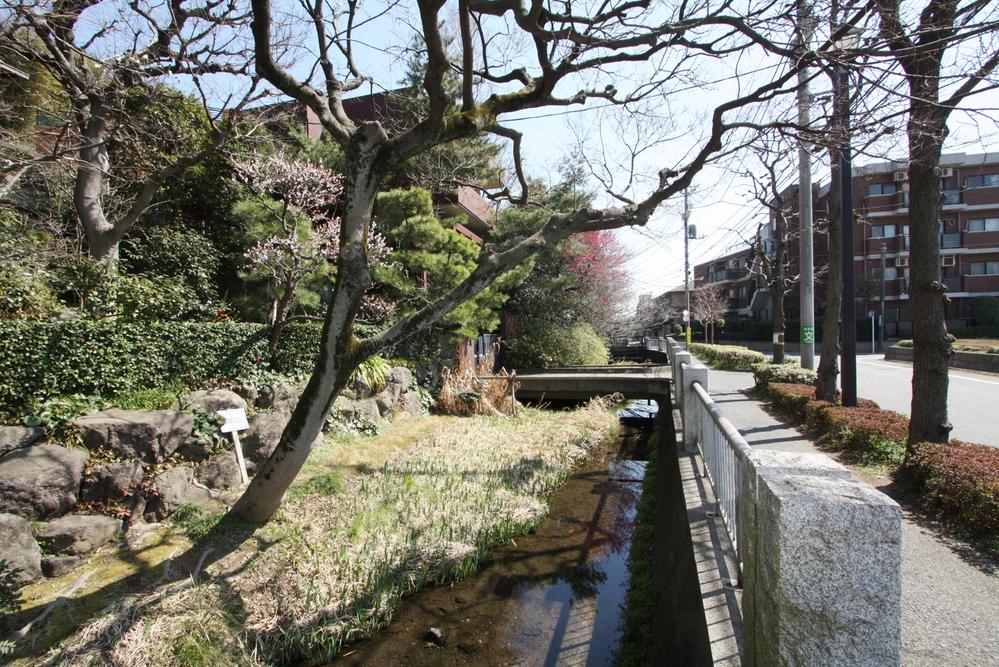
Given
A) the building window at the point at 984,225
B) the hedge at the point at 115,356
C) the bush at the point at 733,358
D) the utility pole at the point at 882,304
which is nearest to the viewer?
the hedge at the point at 115,356

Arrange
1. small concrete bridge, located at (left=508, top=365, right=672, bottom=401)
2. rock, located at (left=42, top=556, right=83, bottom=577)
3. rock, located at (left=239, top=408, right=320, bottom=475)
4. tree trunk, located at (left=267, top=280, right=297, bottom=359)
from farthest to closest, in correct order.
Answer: small concrete bridge, located at (left=508, top=365, right=672, bottom=401) → tree trunk, located at (left=267, top=280, right=297, bottom=359) → rock, located at (left=239, top=408, right=320, bottom=475) → rock, located at (left=42, top=556, right=83, bottom=577)

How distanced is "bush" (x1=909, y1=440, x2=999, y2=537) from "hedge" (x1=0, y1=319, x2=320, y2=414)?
28.6 feet

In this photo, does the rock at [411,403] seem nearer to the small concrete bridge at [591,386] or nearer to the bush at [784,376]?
the small concrete bridge at [591,386]

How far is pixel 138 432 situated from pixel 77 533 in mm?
1169

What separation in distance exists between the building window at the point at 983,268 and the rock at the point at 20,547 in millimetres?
46520

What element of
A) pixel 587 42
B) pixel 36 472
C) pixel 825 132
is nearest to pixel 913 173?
pixel 825 132

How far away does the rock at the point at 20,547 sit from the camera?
4.29 meters

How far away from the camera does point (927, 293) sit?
234 inches

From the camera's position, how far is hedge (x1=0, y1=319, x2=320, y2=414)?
5562 millimetres

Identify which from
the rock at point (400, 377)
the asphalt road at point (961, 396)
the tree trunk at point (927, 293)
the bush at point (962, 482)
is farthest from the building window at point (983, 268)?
the rock at point (400, 377)

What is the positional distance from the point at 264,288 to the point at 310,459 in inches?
205

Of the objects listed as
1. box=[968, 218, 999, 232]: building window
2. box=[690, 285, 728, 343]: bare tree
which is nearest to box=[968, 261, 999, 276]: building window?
box=[968, 218, 999, 232]: building window

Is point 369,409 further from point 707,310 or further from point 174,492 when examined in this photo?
point 707,310

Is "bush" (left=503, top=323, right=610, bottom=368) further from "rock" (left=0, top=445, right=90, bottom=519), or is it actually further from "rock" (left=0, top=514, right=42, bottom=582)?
"rock" (left=0, top=514, right=42, bottom=582)
